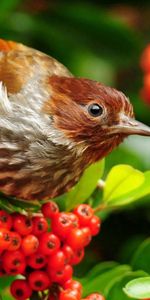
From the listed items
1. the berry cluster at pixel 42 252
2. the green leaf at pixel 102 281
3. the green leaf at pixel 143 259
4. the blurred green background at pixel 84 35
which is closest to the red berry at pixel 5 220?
the berry cluster at pixel 42 252

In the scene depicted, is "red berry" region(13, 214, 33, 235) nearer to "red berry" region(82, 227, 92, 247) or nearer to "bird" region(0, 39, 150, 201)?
"red berry" region(82, 227, 92, 247)

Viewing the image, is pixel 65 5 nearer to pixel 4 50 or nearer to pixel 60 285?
pixel 4 50

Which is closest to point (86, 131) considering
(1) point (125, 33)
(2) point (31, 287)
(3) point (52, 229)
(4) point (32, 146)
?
(4) point (32, 146)

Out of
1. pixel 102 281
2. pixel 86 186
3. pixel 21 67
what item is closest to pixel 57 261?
pixel 102 281

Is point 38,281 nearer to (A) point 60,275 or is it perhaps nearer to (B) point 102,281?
(A) point 60,275

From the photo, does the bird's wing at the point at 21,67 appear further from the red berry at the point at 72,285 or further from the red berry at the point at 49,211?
the red berry at the point at 72,285
